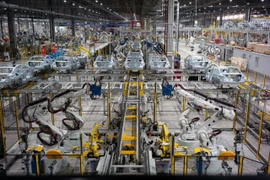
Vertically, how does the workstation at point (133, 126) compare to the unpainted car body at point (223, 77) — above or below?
below

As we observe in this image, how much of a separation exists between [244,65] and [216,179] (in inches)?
944

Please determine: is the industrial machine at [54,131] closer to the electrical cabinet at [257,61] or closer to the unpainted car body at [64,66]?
the unpainted car body at [64,66]

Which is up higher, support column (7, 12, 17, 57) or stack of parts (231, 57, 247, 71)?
support column (7, 12, 17, 57)

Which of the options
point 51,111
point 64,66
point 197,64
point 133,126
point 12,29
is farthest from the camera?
point 12,29

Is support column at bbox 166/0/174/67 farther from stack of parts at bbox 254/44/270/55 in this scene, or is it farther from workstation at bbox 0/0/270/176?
stack of parts at bbox 254/44/270/55

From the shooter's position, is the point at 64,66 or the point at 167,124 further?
the point at 64,66

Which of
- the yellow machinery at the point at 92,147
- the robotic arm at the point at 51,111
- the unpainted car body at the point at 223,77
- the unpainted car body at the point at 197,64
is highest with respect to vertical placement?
the unpainted car body at the point at 197,64

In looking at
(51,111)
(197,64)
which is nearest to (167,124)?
(51,111)

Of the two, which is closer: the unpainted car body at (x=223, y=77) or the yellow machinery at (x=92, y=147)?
the yellow machinery at (x=92, y=147)

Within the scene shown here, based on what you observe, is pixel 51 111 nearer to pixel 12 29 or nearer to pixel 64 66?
pixel 64 66

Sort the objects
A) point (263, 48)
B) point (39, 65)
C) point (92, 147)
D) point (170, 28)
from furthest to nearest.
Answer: point (263, 48)
point (170, 28)
point (39, 65)
point (92, 147)

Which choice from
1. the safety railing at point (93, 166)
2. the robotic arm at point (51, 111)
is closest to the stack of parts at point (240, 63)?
the safety railing at point (93, 166)

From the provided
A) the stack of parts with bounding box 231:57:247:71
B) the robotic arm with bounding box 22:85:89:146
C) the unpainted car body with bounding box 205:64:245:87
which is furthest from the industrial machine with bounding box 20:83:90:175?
the stack of parts with bounding box 231:57:247:71

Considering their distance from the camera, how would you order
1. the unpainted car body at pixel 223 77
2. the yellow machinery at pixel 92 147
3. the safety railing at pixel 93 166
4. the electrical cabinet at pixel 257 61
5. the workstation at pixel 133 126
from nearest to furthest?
the safety railing at pixel 93 166, the workstation at pixel 133 126, the yellow machinery at pixel 92 147, the unpainted car body at pixel 223 77, the electrical cabinet at pixel 257 61
